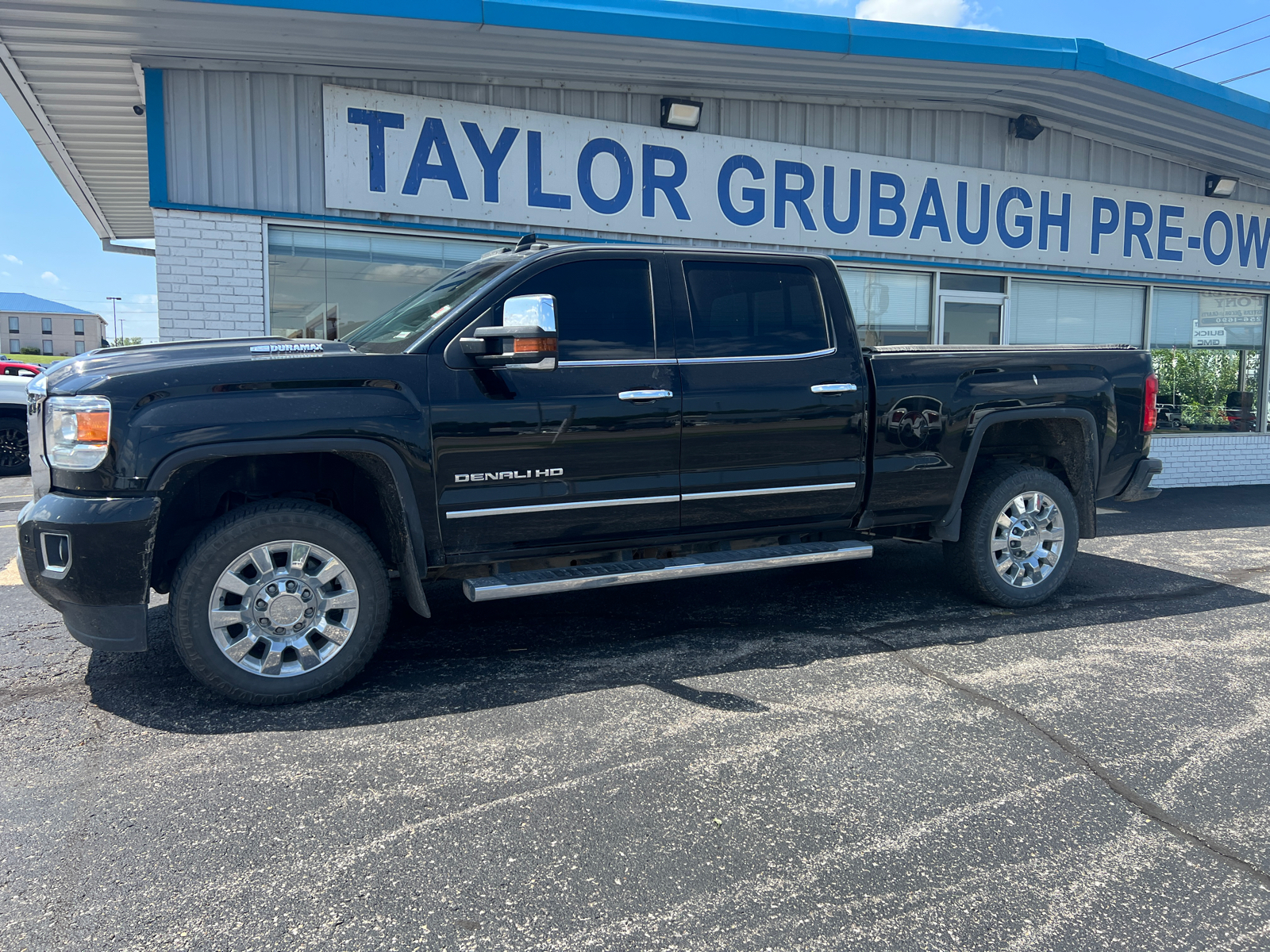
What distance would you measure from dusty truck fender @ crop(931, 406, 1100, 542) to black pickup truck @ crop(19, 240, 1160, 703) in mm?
21

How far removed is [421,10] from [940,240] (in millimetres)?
6562

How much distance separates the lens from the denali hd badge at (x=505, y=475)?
13.2 ft

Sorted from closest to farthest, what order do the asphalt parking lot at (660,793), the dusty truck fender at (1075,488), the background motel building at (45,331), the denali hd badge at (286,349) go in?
the asphalt parking lot at (660,793)
the denali hd badge at (286,349)
the dusty truck fender at (1075,488)
the background motel building at (45,331)

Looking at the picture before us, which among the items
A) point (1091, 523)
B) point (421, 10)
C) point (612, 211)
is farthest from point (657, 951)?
point (612, 211)

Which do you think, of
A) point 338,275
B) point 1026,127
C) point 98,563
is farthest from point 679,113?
point 98,563

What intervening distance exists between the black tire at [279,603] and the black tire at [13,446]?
9.84 meters

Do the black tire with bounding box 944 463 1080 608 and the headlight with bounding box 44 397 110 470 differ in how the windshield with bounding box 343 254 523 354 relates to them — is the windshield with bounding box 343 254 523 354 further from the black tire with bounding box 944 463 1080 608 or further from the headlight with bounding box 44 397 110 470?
the black tire with bounding box 944 463 1080 608

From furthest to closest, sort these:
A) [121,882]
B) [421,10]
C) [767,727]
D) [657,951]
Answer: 1. [421,10]
2. [767,727]
3. [121,882]
4. [657,951]

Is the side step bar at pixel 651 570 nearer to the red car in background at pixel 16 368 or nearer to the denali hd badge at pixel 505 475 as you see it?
the denali hd badge at pixel 505 475

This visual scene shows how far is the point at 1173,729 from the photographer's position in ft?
11.8

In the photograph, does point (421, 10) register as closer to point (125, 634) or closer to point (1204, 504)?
point (125, 634)

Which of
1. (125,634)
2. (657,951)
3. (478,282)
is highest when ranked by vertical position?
(478,282)

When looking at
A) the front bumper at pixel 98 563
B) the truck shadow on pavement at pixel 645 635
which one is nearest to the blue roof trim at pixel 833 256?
the truck shadow on pavement at pixel 645 635

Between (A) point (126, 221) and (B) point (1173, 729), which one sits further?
(A) point (126, 221)
